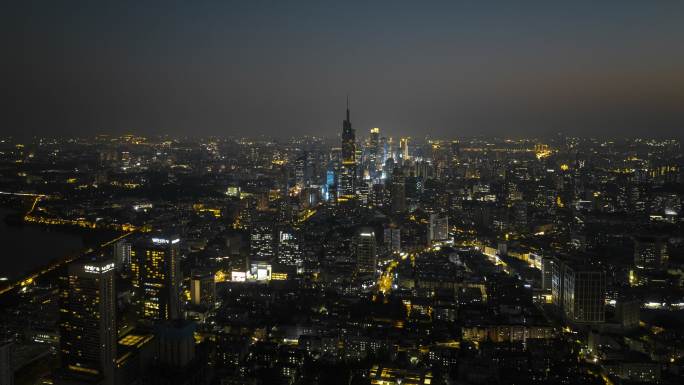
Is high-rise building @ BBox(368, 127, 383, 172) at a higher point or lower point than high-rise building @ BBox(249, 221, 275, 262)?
higher

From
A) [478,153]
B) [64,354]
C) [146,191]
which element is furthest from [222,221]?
[478,153]

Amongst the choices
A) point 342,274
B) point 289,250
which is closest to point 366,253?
point 342,274

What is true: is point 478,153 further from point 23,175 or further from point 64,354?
point 64,354

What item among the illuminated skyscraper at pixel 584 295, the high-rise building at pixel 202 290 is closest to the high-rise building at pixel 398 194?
the illuminated skyscraper at pixel 584 295

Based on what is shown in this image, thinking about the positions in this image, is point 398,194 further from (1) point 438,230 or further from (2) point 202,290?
(2) point 202,290

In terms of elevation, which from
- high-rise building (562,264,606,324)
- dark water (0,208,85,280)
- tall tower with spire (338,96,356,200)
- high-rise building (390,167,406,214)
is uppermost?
tall tower with spire (338,96,356,200)

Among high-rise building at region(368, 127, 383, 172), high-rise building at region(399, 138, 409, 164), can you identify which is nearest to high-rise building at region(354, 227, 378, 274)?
high-rise building at region(368, 127, 383, 172)

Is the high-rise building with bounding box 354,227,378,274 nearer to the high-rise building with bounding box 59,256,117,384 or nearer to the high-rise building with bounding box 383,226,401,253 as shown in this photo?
the high-rise building with bounding box 383,226,401,253
